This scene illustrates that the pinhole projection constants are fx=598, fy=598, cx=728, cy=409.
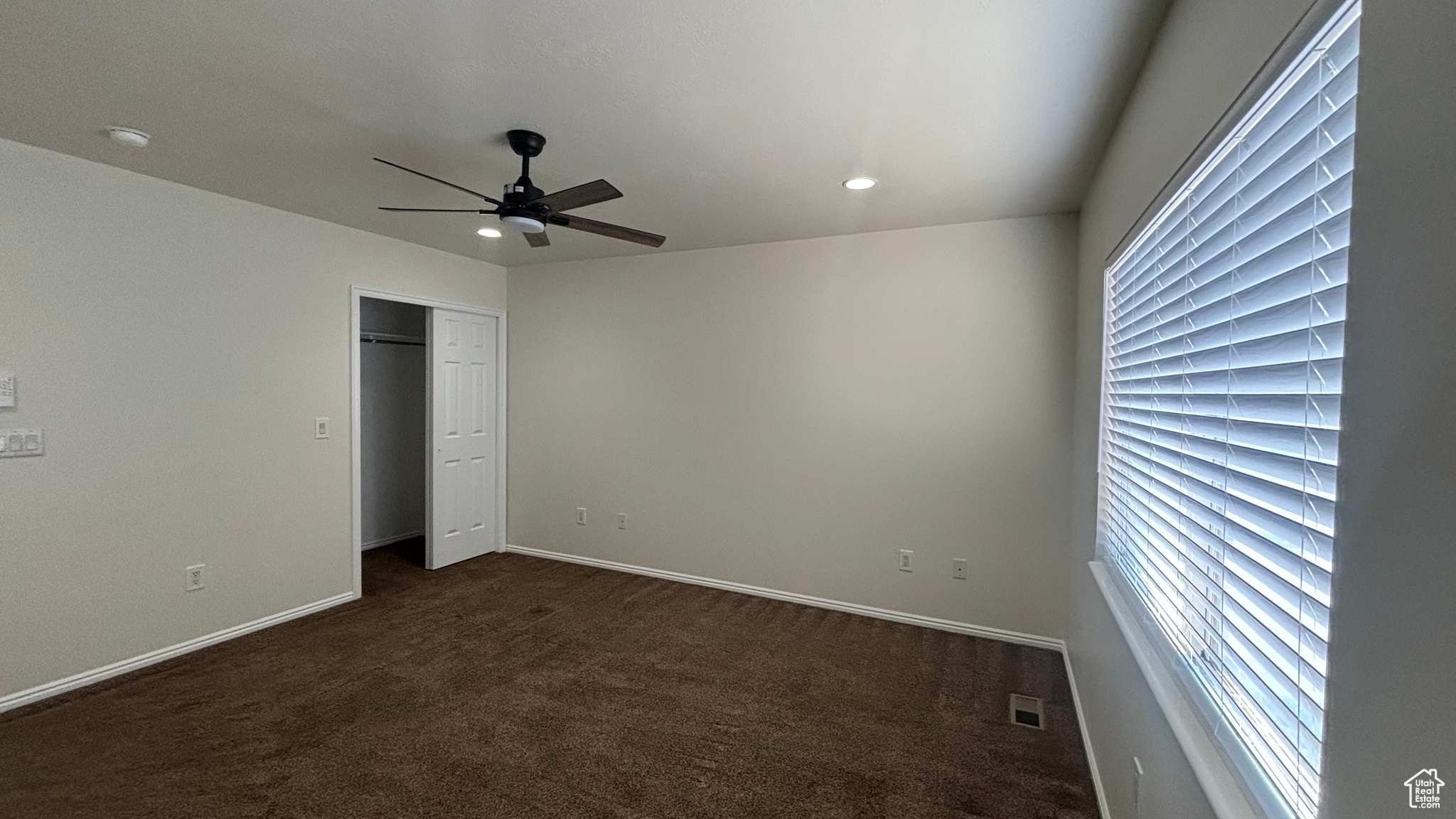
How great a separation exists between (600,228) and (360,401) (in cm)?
266

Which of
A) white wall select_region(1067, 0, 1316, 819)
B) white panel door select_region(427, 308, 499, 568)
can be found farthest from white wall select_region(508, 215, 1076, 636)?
white wall select_region(1067, 0, 1316, 819)

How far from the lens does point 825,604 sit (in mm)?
3947

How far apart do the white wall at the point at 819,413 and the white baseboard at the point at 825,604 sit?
5 centimetres

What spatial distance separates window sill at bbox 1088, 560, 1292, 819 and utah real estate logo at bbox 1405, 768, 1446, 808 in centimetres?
39

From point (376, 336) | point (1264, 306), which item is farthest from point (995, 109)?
point (376, 336)

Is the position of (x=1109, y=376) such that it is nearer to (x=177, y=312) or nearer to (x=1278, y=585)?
(x=1278, y=585)

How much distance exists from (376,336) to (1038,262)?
495 centimetres

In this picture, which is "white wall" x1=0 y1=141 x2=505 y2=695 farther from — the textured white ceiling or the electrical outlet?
the textured white ceiling

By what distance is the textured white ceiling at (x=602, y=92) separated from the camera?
1.65m

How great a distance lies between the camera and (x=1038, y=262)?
11.0ft

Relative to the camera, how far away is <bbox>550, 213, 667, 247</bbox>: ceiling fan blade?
253cm

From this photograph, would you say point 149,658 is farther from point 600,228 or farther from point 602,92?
point 602,92

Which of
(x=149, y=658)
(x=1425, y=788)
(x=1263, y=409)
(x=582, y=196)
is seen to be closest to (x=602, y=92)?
(x=582, y=196)

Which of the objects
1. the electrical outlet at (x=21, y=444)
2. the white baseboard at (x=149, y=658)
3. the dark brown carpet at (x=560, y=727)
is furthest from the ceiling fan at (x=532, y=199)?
the white baseboard at (x=149, y=658)
